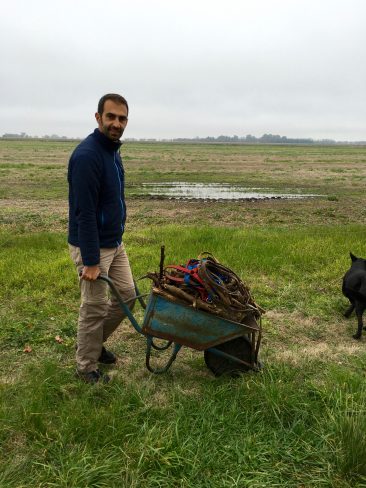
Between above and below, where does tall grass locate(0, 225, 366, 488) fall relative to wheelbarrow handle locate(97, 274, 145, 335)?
below

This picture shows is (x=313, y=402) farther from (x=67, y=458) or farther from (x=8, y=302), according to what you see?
(x=8, y=302)

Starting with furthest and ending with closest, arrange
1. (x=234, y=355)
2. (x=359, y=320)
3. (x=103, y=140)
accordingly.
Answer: (x=359, y=320)
(x=234, y=355)
(x=103, y=140)

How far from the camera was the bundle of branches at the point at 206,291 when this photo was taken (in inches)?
143

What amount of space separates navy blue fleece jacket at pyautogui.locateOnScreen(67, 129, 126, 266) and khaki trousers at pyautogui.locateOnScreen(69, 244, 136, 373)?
0.23 metres

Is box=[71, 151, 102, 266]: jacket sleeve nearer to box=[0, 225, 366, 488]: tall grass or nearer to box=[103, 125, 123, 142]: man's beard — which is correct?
box=[103, 125, 123, 142]: man's beard

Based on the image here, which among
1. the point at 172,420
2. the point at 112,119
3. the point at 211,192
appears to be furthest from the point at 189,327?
the point at 211,192

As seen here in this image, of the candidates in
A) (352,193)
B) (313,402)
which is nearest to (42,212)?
(313,402)

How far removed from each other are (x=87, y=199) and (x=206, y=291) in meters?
1.39

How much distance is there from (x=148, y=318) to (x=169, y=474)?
131cm

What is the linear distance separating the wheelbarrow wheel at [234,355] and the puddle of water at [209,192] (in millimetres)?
15123

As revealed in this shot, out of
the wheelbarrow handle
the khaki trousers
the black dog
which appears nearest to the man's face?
the khaki trousers

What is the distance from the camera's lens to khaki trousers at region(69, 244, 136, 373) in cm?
379

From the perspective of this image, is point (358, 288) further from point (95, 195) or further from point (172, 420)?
point (95, 195)

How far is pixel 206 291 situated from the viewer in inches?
147
